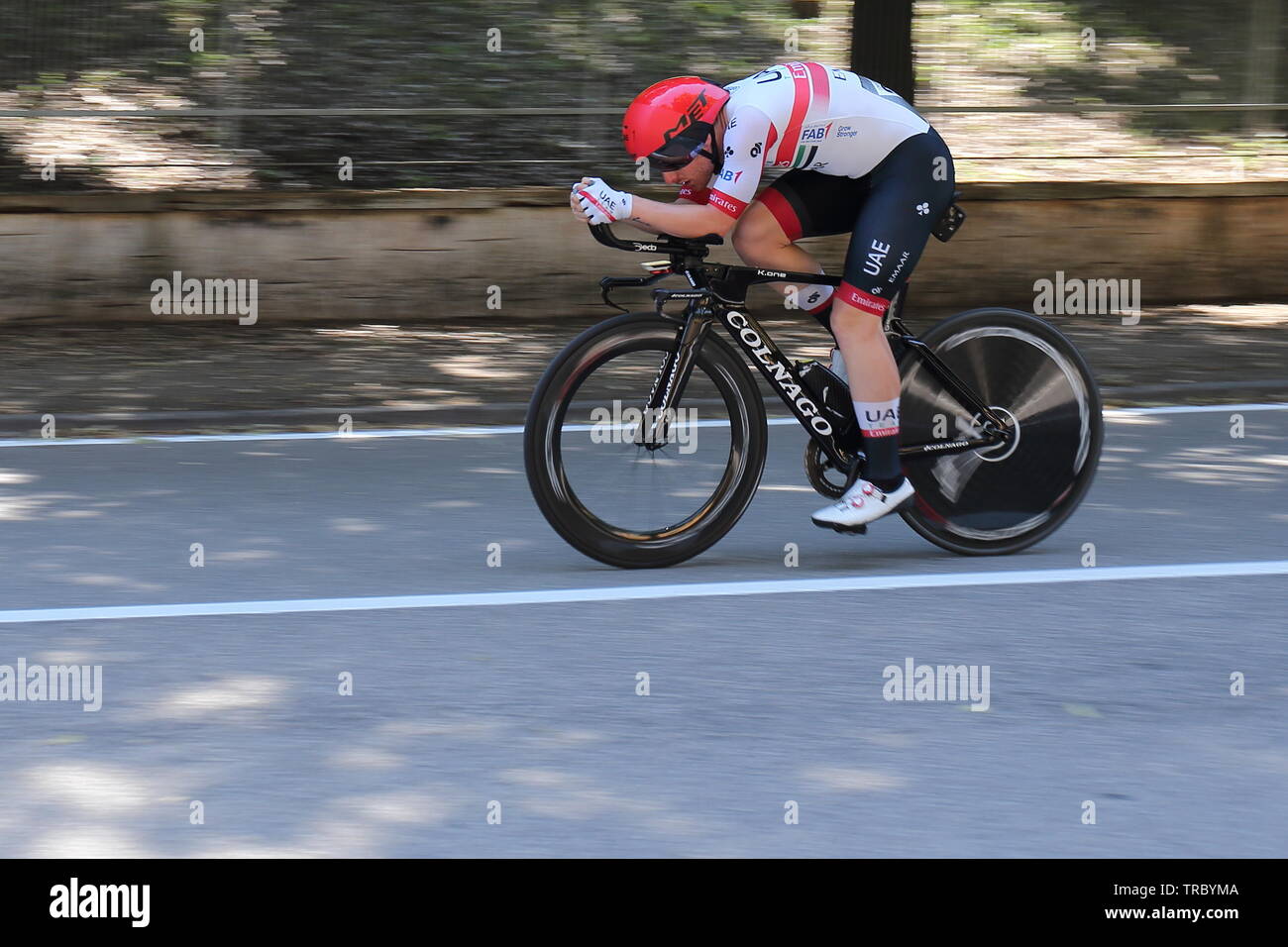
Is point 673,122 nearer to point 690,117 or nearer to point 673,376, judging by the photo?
point 690,117

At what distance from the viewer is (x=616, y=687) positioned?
5.10 meters

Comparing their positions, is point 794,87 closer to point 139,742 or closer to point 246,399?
point 139,742

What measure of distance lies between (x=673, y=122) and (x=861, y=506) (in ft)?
4.87

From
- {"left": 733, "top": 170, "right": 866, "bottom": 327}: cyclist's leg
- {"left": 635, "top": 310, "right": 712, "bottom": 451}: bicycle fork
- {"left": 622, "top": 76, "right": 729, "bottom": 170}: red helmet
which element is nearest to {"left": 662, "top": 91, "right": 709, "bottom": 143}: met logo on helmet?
{"left": 622, "top": 76, "right": 729, "bottom": 170}: red helmet

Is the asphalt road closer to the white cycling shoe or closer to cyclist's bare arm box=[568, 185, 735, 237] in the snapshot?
the white cycling shoe

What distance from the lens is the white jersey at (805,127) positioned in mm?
5867

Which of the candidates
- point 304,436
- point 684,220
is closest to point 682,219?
point 684,220

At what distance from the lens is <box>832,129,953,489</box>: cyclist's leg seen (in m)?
6.18

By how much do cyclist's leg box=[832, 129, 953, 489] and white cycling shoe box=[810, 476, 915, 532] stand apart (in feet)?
0.14

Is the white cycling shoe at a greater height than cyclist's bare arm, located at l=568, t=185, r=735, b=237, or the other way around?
cyclist's bare arm, located at l=568, t=185, r=735, b=237

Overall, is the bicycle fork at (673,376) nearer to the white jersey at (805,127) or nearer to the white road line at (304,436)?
the white jersey at (805,127)

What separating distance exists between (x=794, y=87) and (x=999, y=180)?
27.1 ft

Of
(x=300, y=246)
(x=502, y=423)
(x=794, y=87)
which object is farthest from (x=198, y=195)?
(x=794, y=87)

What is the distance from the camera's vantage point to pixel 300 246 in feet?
40.8
